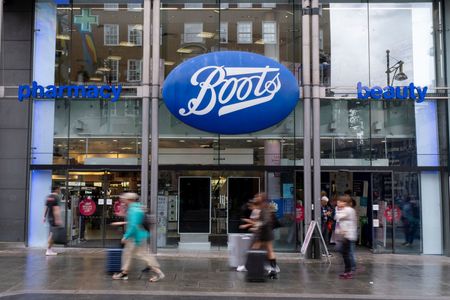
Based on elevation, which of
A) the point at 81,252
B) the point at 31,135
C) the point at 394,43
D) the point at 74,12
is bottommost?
the point at 81,252

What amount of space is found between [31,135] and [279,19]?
28.4 feet

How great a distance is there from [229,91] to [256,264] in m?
5.56

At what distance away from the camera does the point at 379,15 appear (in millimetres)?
15750

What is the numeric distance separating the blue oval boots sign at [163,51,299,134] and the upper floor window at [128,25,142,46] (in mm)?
2521

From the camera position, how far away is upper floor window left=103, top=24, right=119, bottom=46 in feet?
51.2

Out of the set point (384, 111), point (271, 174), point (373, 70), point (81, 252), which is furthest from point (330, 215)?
point (81, 252)

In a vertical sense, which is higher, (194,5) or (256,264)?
(194,5)

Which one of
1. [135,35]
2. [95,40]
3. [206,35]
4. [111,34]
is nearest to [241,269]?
[206,35]

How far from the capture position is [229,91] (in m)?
13.8

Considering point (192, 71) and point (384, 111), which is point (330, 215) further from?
point (192, 71)

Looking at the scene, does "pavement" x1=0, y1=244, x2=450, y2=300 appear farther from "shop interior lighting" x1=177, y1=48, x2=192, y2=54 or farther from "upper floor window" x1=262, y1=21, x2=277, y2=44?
"upper floor window" x1=262, y1=21, x2=277, y2=44

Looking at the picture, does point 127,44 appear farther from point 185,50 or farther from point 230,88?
point 230,88

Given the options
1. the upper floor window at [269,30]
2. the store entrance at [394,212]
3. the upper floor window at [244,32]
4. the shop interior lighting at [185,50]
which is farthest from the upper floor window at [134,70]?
the store entrance at [394,212]

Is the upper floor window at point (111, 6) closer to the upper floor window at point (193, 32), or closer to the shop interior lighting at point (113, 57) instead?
the shop interior lighting at point (113, 57)
